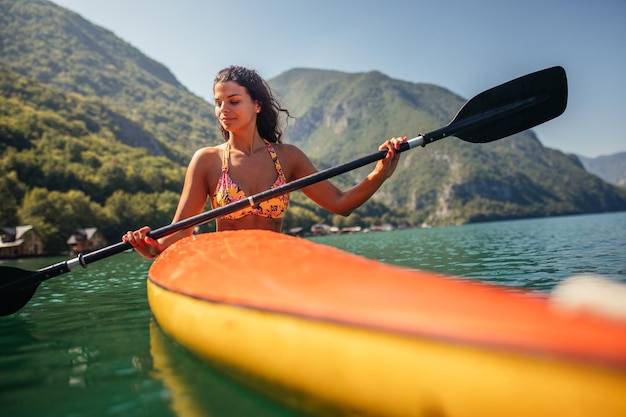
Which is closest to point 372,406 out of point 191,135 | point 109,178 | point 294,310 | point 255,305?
point 294,310

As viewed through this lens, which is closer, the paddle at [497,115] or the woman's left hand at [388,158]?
the woman's left hand at [388,158]

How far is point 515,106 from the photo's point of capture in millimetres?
5262

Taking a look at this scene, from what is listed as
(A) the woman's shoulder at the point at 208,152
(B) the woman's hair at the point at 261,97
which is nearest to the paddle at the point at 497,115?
(B) the woman's hair at the point at 261,97

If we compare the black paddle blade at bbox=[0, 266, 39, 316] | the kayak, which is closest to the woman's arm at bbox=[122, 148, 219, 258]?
the black paddle blade at bbox=[0, 266, 39, 316]

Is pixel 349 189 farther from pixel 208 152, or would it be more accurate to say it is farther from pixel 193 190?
pixel 193 190

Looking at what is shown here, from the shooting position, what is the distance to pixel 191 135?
170 meters

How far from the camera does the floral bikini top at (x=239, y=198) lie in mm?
4508


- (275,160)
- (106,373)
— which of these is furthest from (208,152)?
(106,373)

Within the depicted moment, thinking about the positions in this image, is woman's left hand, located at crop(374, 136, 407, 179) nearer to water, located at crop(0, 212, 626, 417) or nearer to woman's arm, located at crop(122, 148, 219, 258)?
woman's arm, located at crop(122, 148, 219, 258)

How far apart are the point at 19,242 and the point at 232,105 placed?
49.7 m

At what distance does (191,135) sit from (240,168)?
6864 inches

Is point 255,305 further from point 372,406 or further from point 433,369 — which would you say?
point 433,369

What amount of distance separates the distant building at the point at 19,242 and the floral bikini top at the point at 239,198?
48115 millimetres

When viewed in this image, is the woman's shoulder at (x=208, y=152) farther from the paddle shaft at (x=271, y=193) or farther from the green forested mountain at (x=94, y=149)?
the green forested mountain at (x=94, y=149)
